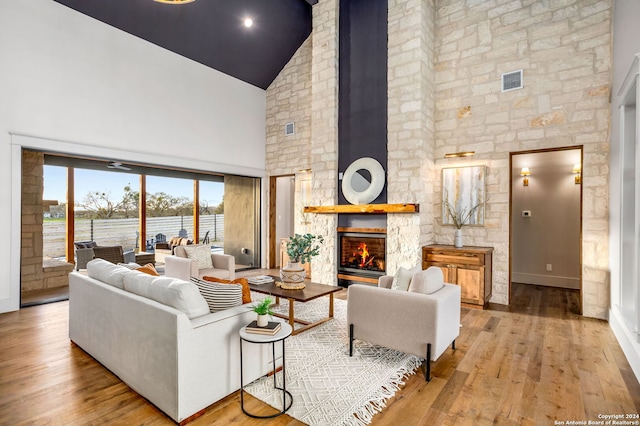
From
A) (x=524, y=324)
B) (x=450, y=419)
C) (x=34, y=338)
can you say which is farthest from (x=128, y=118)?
(x=524, y=324)

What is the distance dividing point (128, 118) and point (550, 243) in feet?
24.6

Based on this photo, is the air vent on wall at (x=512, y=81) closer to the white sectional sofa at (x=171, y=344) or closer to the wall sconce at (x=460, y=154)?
the wall sconce at (x=460, y=154)

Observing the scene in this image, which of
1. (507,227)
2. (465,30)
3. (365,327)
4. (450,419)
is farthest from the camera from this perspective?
(465,30)

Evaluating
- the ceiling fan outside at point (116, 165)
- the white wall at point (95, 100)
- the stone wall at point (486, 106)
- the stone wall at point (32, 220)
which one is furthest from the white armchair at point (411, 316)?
the stone wall at point (32, 220)

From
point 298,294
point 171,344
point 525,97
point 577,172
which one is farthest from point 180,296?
point 577,172

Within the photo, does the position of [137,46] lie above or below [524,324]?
above

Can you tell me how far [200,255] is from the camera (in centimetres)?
527

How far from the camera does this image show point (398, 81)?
530 cm

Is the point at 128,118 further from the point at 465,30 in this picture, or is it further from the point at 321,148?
the point at 465,30

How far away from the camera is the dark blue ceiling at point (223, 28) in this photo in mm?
5148

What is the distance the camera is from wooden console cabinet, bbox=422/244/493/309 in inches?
182

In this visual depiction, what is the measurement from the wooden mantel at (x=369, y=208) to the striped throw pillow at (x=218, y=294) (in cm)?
324

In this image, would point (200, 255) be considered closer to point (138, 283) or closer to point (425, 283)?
point (138, 283)

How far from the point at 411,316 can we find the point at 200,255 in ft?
11.9
